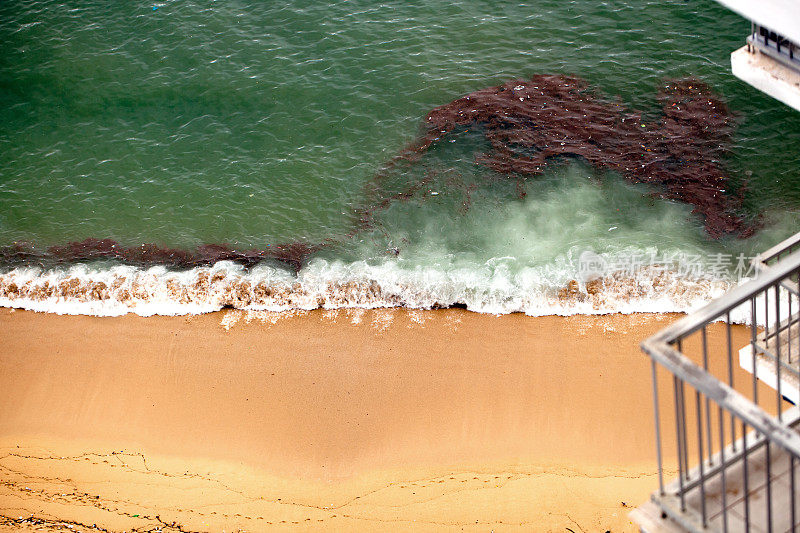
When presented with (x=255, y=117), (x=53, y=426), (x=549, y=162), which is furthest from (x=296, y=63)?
(x=53, y=426)

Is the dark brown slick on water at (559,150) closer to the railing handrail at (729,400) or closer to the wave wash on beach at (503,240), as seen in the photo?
the wave wash on beach at (503,240)

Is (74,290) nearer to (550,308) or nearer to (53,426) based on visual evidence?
(53,426)

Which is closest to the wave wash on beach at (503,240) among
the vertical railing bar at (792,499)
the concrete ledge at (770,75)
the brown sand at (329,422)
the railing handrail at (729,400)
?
the brown sand at (329,422)

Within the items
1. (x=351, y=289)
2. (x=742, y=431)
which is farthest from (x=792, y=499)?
(x=351, y=289)

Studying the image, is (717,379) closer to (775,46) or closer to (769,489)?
(769,489)

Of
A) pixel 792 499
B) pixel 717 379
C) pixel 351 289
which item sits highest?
pixel 717 379
